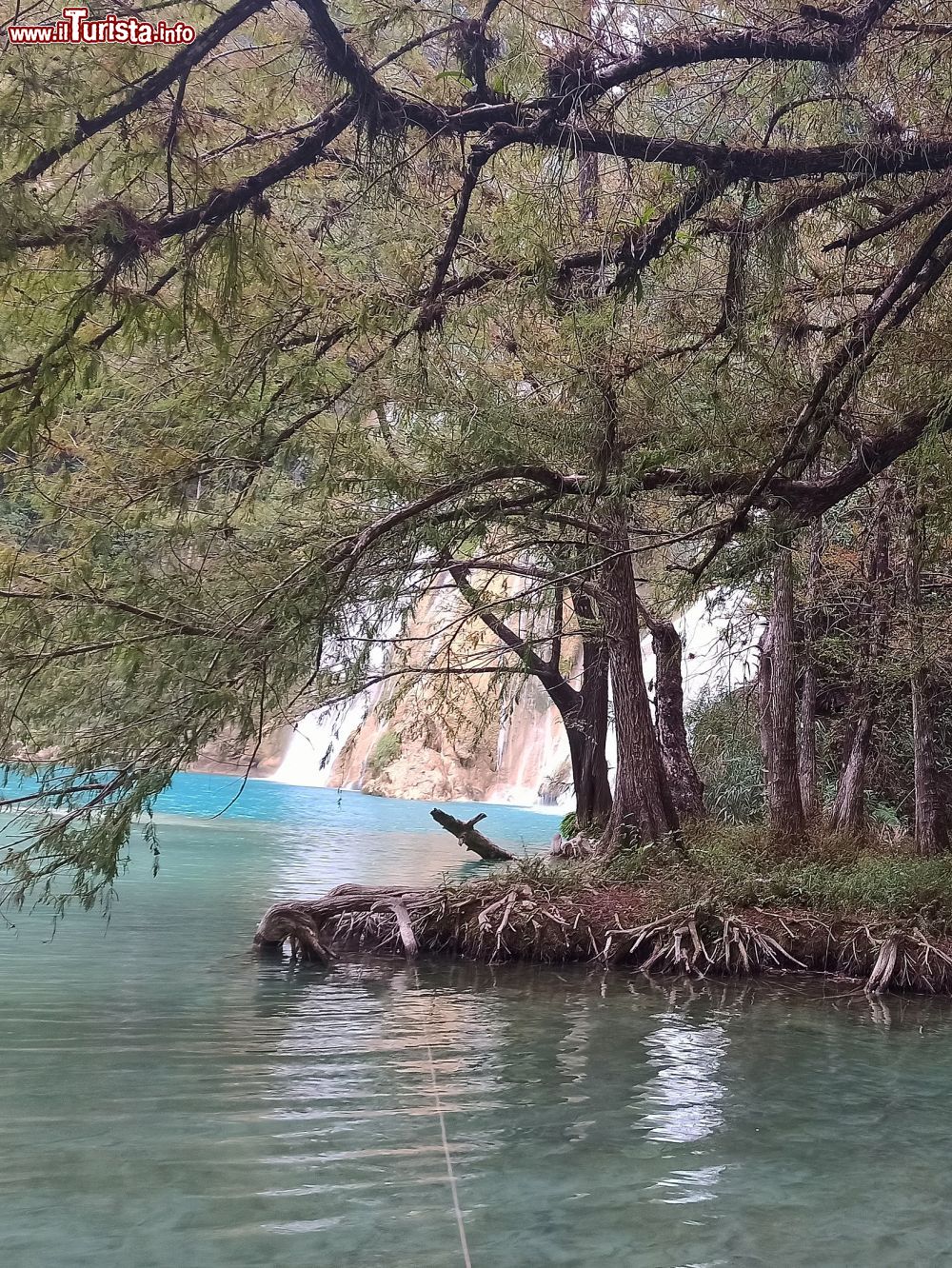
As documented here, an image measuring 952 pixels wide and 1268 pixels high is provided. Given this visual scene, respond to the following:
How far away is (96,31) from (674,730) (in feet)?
34.7

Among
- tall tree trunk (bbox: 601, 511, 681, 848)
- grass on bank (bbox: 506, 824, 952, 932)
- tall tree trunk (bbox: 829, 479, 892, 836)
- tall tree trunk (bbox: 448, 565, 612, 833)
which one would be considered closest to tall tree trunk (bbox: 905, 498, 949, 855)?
grass on bank (bbox: 506, 824, 952, 932)

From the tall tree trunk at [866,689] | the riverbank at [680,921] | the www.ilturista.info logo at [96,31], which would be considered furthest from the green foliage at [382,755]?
the www.ilturista.info logo at [96,31]

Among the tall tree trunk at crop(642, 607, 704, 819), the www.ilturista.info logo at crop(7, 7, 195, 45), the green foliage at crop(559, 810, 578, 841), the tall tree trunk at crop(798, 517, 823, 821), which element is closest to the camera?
the www.ilturista.info logo at crop(7, 7, 195, 45)

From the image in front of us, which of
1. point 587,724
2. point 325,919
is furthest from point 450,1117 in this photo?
point 587,724

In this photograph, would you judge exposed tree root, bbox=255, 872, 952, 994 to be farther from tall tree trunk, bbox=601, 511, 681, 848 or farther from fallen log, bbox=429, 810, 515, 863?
fallen log, bbox=429, 810, 515, 863

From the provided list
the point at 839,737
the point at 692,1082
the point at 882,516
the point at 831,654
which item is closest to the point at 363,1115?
the point at 692,1082

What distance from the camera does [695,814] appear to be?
40.1 feet

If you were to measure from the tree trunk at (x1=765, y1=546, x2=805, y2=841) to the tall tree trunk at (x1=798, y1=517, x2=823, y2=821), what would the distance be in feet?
2.01

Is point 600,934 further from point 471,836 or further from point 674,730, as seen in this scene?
point 471,836

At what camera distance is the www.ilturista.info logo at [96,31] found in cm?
311

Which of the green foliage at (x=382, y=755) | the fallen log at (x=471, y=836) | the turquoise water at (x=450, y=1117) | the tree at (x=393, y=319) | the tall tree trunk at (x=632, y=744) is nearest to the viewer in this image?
the tree at (x=393, y=319)

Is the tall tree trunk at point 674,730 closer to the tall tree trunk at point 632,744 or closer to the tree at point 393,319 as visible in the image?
the tall tree trunk at point 632,744

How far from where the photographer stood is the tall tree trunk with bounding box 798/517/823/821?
1119 cm

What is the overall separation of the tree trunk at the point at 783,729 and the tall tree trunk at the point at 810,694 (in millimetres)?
611
